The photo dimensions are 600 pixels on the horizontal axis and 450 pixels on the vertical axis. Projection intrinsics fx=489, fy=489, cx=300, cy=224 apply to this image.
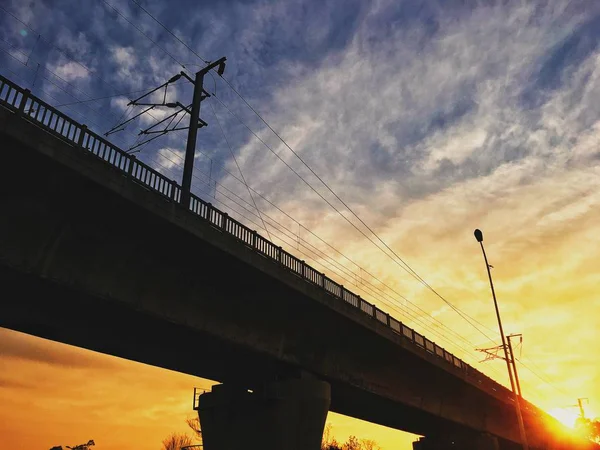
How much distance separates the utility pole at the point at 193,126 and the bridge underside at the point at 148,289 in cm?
295

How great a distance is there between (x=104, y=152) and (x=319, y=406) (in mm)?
15818

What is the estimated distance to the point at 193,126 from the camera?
2645 cm

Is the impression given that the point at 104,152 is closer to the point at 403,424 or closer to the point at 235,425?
the point at 235,425

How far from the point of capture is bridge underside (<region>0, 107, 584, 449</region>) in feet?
46.8

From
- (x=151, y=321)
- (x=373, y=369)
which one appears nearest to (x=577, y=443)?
(x=373, y=369)

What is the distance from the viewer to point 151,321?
1819 centimetres

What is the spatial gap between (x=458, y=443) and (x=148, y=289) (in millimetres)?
41144

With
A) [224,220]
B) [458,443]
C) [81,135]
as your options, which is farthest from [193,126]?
[458,443]

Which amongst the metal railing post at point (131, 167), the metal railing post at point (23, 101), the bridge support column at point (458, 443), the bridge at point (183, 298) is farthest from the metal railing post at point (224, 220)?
the bridge support column at point (458, 443)

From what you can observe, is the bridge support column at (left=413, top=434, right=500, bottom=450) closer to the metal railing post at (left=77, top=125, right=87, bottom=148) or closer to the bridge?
the bridge

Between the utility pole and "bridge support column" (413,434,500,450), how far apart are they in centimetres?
3894

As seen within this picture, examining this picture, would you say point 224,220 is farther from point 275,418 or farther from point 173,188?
point 275,418

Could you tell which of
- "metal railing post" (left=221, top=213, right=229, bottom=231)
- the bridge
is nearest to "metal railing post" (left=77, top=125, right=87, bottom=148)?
the bridge

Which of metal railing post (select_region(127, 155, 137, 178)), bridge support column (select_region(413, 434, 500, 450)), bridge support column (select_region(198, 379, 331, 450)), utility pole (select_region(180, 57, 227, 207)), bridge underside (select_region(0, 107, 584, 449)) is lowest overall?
bridge support column (select_region(198, 379, 331, 450))
